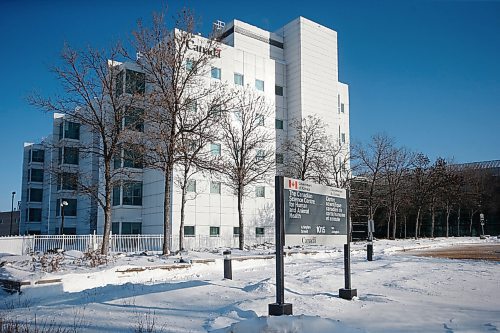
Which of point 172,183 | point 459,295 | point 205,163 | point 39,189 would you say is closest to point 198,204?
point 172,183

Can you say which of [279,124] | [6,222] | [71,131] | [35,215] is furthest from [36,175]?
[279,124]

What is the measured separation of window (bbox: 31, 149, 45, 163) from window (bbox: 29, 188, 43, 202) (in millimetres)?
4494

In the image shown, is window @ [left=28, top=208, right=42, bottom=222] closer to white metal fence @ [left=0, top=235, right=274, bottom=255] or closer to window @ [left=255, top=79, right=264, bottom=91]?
window @ [left=255, top=79, right=264, bottom=91]

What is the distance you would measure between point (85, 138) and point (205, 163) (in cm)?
3543

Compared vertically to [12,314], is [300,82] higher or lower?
higher

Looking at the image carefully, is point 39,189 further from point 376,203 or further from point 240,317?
point 240,317

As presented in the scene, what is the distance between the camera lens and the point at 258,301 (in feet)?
31.9

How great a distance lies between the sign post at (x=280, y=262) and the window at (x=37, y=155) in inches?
2650

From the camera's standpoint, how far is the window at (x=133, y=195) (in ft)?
142

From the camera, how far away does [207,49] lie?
2336cm

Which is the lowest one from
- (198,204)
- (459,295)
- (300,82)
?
(459,295)

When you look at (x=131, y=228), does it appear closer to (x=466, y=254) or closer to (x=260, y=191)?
(x=260, y=191)

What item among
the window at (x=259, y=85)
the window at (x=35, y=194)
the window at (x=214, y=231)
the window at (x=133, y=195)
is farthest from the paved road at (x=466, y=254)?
the window at (x=35, y=194)

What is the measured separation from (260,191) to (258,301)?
123 feet
